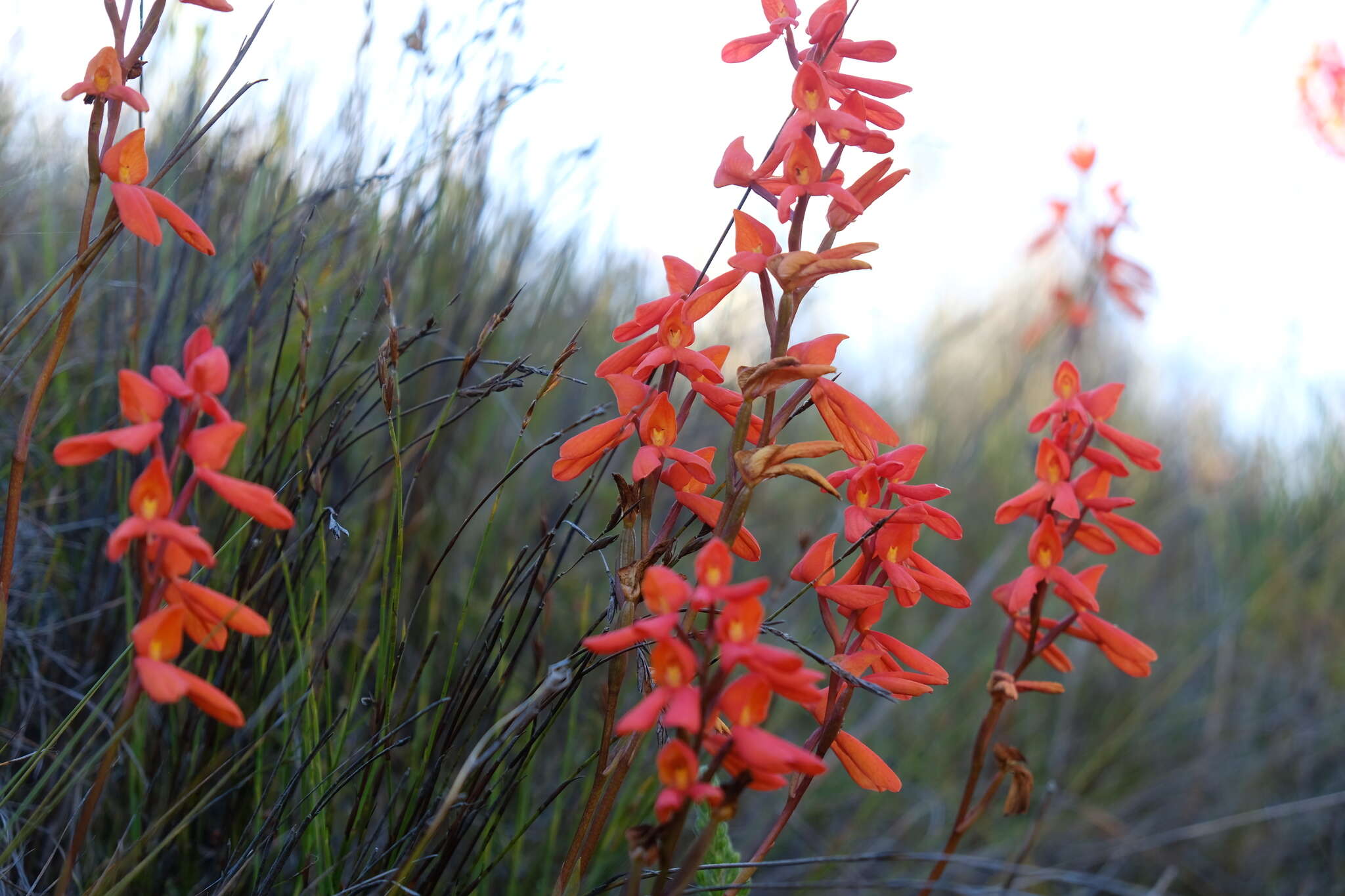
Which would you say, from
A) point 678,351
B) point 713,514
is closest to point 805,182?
point 678,351

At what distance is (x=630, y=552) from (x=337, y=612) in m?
0.81

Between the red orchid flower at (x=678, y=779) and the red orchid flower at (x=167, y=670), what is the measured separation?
0.89 feet

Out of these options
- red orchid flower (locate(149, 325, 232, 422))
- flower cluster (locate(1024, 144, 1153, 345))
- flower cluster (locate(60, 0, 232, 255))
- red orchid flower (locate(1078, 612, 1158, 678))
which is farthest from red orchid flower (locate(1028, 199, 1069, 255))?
red orchid flower (locate(149, 325, 232, 422))

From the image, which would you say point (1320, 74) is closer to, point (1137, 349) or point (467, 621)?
point (467, 621)

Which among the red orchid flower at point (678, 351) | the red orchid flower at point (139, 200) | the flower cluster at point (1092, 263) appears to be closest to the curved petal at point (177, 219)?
the red orchid flower at point (139, 200)

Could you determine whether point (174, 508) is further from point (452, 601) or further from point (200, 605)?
point (452, 601)

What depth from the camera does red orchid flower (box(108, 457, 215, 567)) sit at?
62 cm

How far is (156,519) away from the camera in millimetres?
635

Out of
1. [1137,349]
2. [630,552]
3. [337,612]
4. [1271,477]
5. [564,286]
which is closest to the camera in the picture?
[630,552]

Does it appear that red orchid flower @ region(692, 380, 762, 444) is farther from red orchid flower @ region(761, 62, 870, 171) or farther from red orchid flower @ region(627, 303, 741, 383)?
red orchid flower @ region(761, 62, 870, 171)

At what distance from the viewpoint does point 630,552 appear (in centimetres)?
88

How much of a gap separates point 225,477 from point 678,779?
1.19 ft

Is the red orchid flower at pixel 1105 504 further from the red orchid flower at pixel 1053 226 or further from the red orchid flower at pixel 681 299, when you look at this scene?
the red orchid flower at pixel 1053 226

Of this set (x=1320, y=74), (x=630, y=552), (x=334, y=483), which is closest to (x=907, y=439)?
(x=1320, y=74)
